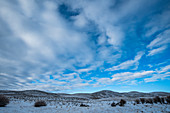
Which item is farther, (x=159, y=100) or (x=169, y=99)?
(x=159, y=100)

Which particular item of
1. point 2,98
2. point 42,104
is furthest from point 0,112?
point 42,104

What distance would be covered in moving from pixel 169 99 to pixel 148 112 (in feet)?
32.8

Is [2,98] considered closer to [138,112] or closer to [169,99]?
[138,112]

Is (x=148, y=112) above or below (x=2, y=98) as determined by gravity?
below

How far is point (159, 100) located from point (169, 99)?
1743mm

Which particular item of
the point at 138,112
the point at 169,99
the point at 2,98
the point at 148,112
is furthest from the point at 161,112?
the point at 2,98

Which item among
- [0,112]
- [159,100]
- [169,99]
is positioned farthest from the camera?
[159,100]

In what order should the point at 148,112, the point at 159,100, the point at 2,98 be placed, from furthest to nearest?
the point at 159,100, the point at 2,98, the point at 148,112

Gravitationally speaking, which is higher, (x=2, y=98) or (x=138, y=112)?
(x=2, y=98)

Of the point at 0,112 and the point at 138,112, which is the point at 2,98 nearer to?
the point at 0,112

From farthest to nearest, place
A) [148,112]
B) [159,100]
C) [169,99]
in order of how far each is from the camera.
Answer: [159,100]
[169,99]
[148,112]

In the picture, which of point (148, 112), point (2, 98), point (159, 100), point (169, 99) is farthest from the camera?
point (159, 100)

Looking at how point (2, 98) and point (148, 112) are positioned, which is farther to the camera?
point (2, 98)

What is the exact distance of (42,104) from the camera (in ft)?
64.2
